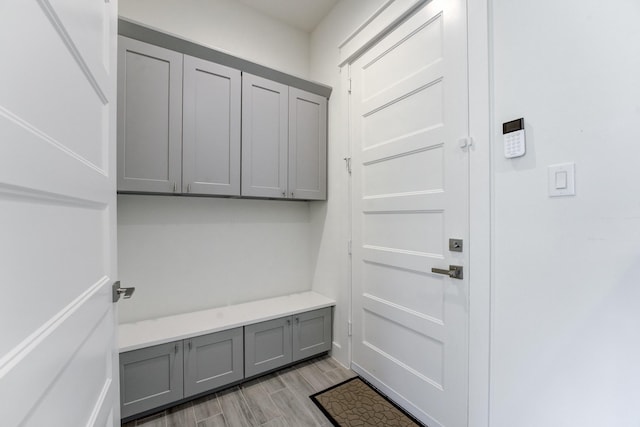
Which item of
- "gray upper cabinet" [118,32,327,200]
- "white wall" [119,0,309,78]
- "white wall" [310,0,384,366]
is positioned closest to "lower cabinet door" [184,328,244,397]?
"white wall" [310,0,384,366]

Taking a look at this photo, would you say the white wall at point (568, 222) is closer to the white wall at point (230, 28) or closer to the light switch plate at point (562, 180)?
the light switch plate at point (562, 180)

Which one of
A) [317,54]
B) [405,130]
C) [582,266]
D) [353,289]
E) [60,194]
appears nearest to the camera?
[60,194]

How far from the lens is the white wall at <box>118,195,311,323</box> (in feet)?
6.54

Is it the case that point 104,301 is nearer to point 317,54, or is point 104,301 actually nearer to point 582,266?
point 582,266

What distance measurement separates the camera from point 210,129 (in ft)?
6.51

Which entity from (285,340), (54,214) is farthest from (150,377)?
(54,214)

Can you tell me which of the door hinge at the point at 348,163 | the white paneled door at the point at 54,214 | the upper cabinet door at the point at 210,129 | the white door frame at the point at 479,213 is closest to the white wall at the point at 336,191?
the door hinge at the point at 348,163

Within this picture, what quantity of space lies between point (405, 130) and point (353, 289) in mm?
1284

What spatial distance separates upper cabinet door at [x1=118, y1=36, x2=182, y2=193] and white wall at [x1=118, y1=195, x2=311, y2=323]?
34 cm

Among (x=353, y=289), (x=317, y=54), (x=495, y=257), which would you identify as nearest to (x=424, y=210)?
(x=495, y=257)

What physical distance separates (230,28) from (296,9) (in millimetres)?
634

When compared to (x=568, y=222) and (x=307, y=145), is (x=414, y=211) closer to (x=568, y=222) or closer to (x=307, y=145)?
(x=568, y=222)

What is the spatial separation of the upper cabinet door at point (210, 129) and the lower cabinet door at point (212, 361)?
1.05 metres

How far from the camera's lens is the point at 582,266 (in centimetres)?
104
